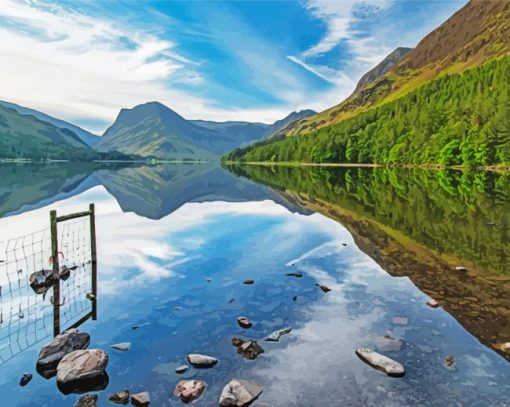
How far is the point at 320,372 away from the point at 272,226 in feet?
101

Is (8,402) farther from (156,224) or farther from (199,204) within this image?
(199,204)

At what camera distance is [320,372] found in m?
13.4

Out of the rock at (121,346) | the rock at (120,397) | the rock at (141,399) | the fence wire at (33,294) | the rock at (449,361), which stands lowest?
the fence wire at (33,294)

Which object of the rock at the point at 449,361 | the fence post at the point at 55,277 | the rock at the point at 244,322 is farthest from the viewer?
the fence post at the point at 55,277

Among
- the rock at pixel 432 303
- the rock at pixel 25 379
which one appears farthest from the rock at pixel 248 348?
the rock at pixel 432 303

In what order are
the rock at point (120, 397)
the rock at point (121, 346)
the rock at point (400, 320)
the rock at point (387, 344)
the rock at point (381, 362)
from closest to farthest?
the rock at point (120, 397) < the rock at point (381, 362) < the rock at point (387, 344) < the rock at point (121, 346) < the rock at point (400, 320)

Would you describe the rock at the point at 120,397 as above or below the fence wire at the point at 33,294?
above

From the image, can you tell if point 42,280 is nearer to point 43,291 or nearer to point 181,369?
point 43,291

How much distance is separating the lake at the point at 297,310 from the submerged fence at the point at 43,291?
13 centimetres

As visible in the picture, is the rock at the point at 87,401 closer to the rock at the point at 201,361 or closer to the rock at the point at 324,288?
the rock at the point at 201,361

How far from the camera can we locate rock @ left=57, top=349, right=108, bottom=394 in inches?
504

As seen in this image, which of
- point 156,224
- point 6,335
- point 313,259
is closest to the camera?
point 6,335

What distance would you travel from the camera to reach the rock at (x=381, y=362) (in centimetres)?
1316

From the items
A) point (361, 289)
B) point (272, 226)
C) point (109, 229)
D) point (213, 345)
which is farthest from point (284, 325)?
point (109, 229)
